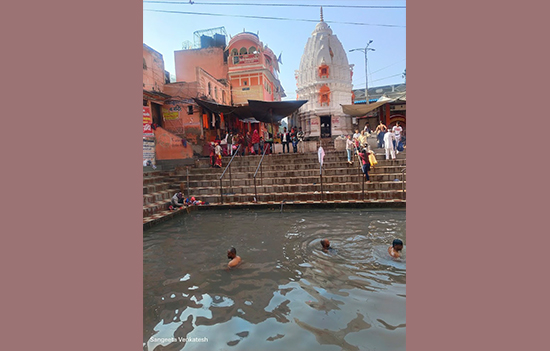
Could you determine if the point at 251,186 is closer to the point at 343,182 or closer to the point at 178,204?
the point at 178,204

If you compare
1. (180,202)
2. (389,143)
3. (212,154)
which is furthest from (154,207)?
(389,143)

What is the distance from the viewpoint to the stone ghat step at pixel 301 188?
10456 millimetres

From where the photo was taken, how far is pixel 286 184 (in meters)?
11.7

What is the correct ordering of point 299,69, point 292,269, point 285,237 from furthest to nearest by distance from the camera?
1. point 299,69
2. point 285,237
3. point 292,269

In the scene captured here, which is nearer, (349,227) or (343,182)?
(349,227)

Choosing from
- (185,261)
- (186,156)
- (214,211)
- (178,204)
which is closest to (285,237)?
(185,261)

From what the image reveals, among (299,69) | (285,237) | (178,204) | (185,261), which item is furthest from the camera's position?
(299,69)

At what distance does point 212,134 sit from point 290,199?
8776 millimetres

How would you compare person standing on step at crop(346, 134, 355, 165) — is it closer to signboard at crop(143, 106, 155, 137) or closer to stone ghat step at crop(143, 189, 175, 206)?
stone ghat step at crop(143, 189, 175, 206)

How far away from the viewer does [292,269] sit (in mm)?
4785

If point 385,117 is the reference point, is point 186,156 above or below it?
below

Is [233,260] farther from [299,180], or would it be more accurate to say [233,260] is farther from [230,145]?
[230,145]

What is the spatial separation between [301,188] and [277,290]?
23.9ft

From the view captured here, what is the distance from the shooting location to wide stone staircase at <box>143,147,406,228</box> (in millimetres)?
9953
